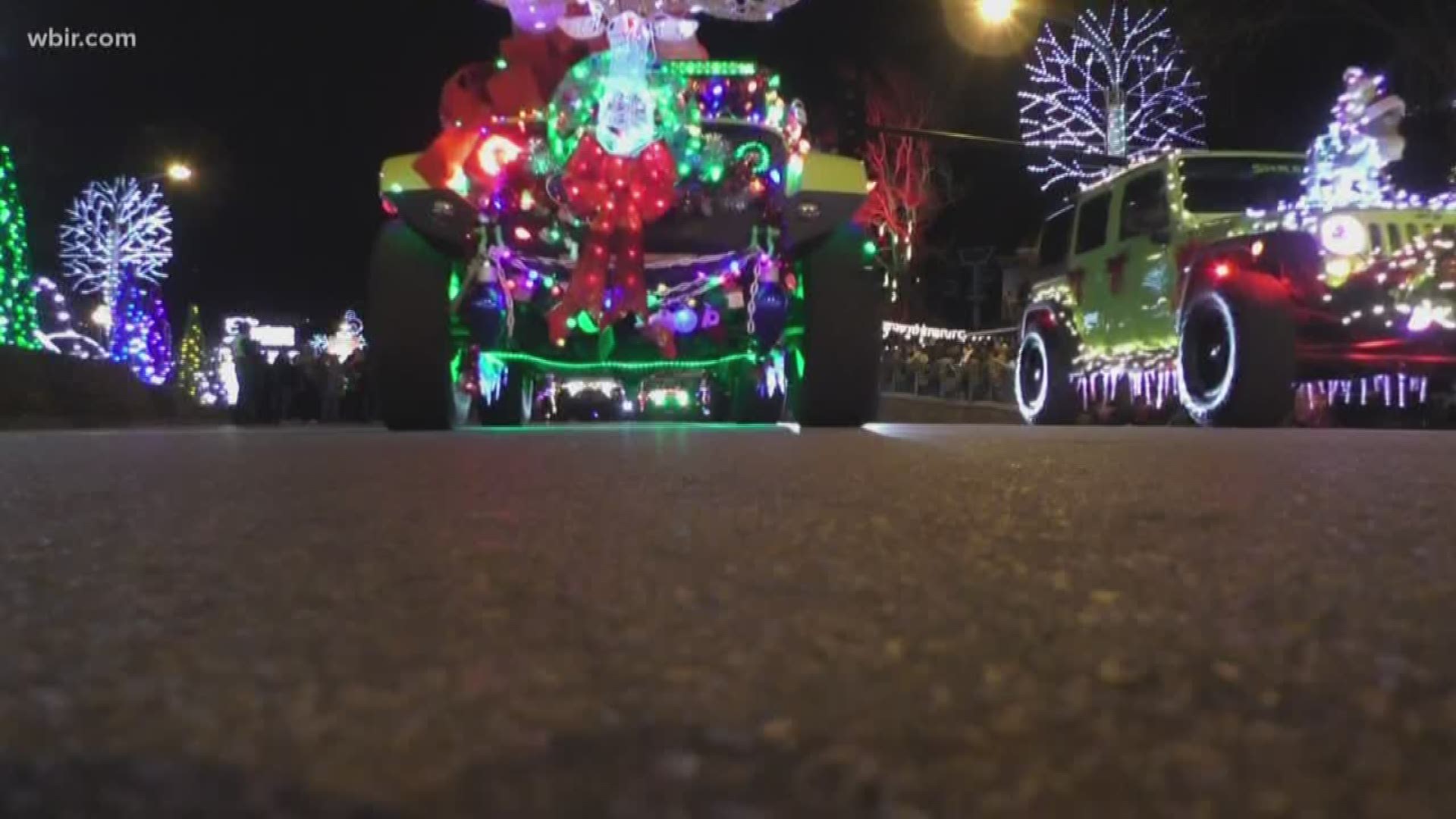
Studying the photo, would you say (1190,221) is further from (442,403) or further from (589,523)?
(589,523)

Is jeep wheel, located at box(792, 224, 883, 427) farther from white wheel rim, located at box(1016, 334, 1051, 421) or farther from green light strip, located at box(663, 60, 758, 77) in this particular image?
white wheel rim, located at box(1016, 334, 1051, 421)

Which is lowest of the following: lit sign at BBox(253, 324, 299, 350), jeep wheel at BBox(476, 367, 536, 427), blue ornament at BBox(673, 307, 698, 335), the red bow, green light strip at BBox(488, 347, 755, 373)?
jeep wheel at BBox(476, 367, 536, 427)

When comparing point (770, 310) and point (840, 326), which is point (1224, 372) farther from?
point (770, 310)

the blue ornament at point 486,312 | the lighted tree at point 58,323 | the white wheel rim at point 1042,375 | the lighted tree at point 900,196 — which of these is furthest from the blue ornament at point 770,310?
the lighted tree at point 900,196

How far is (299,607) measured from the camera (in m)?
1.29

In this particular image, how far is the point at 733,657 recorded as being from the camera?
1.04 metres

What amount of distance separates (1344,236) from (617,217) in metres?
4.28

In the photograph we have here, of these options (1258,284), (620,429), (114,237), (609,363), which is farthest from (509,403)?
(114,237)

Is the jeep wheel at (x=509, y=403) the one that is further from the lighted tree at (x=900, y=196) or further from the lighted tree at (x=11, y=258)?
the lighted tree at (x=900, y=196)

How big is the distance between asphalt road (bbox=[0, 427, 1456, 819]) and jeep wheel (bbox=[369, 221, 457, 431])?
331 cm

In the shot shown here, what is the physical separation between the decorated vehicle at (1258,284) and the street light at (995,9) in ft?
29.4

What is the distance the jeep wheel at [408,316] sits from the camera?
564 cm

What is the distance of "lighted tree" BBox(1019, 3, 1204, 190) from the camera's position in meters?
22.6

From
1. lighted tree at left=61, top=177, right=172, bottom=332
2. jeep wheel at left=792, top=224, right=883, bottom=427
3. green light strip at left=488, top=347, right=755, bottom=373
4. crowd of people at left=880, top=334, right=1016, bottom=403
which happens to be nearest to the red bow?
jeep wheel at left=792, top=224, right=883, bottom=427
